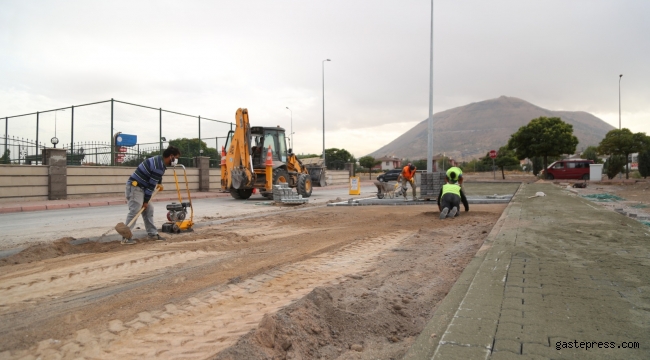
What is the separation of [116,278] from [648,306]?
534 centimetres

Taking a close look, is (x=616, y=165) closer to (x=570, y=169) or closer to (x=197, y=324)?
(x=570, y=169)

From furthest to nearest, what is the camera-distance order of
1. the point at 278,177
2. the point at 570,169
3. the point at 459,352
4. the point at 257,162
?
the point at 570,169, the point at 257,162, the point at 278,177, the point at 459,352

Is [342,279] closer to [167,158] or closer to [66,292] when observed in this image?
[66,292]

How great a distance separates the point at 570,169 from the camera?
39.5m

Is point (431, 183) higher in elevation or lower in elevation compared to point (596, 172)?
lower

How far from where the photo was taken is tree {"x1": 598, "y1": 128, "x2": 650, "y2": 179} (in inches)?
1500

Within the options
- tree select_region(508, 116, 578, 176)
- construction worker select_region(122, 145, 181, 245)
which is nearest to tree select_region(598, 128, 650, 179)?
tree select_region(508, 116, 578, 176)

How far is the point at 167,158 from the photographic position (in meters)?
7.86

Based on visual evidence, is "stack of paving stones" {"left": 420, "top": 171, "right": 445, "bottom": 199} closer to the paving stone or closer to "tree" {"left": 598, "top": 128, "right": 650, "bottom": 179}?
the paving stone

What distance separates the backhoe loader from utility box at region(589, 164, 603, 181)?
28.1 m

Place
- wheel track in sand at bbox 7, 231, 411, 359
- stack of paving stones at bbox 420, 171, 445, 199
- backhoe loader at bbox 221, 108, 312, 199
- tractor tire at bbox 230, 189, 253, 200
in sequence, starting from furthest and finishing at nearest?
tractor tire at bbox 230, 189, 253, 200 < backhoe loader at bbox 221, 108, 312, 199 < stack of paving stones at bbox 420, 171, 445, 199 < wheel track in sand at bbox 7, 231, 411, 359

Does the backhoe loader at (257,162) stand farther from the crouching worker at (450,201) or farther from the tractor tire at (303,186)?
the crouching worker at (450,201)

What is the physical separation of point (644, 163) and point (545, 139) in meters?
8.48

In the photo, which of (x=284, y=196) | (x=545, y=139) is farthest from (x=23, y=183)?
(x=545, y=139)
